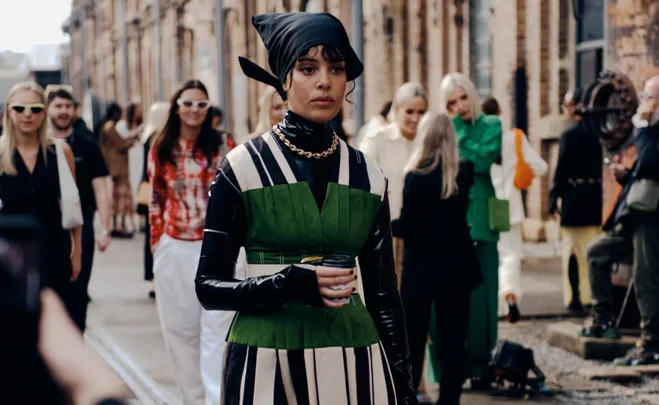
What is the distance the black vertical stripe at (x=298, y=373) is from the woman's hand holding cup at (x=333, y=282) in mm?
221

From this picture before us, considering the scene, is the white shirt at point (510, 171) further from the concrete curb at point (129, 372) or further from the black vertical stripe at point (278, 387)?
the black vertical stripe at point (278, 387)

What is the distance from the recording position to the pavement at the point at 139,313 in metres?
8.29

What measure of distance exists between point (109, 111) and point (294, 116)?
17.5m

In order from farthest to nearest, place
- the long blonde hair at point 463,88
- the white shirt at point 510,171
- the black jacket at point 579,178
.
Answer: the black jacket at point 579,178
the white shirt at point 510,171
the long blonde hair at point 463,88

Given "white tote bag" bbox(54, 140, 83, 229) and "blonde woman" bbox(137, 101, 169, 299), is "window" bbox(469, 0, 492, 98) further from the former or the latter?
"white tote bag" bbox(54, 140, 83, 229)

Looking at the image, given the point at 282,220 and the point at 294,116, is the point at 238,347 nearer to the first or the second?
the point at 282,220

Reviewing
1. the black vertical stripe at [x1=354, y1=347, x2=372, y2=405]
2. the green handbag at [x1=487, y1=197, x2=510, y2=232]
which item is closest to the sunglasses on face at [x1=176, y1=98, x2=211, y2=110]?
the green handbag at [x1=487, y1=197, x2=510, y2=232]

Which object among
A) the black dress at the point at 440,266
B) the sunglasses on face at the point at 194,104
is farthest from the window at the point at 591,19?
the sunglasses on face at the point at 194,104

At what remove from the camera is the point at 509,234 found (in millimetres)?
10844

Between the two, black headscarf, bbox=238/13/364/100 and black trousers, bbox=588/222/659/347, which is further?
black trousers, bbox=588/222/659/347

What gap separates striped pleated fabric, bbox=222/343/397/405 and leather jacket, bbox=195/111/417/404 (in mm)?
121

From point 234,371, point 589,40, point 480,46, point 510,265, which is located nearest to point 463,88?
point 510,265

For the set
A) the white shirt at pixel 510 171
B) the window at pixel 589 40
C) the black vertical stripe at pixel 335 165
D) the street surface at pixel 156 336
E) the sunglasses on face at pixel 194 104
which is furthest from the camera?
the window at pixel 589 40

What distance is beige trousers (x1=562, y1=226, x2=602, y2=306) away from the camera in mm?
11445
